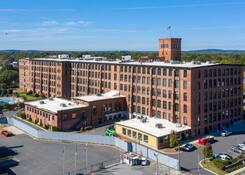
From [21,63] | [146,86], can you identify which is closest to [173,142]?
[146,86]

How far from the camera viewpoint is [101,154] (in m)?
66.7

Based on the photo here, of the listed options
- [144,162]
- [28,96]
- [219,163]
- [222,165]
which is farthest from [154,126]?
[28,96]

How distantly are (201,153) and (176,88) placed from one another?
21.3 m

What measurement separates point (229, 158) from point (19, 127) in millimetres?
58188

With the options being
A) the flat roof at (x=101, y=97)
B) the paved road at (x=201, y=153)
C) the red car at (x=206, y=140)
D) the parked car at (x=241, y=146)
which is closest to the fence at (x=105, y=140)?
the paved road at (x=201, y=153)

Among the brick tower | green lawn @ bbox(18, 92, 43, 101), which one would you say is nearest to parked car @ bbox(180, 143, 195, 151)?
the brick tower

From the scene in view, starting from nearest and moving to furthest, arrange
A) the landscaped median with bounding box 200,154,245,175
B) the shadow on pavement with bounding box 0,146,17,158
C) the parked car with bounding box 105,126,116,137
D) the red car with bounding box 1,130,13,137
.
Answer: the landscaped median with bounding box 200,154,245,175 → the shadow on pavement with bounding box 0,146,17,158 → the parked car with bounding box 105,126,116,137 → the red car with bounding box 1,130,13,137

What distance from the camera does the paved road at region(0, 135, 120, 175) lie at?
58.6 metres

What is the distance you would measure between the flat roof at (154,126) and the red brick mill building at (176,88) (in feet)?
8.34

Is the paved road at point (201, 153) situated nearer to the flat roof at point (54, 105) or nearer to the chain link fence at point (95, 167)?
the chain link fence at point (95, 167)

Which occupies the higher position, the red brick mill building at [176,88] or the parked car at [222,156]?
the red brick mill building at [176,88]

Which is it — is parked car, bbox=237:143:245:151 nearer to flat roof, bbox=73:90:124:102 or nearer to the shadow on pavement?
flat roof, bbox=73:90:124:102

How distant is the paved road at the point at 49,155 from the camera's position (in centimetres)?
5862

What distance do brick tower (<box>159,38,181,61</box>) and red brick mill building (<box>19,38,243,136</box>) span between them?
31418 millimetres
